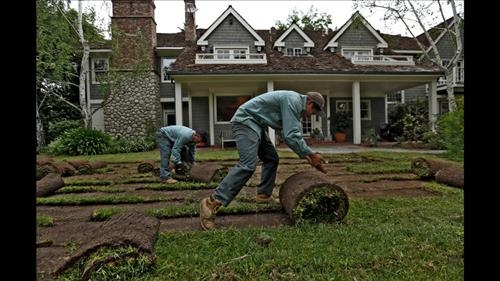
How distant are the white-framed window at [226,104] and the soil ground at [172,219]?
10940 mm

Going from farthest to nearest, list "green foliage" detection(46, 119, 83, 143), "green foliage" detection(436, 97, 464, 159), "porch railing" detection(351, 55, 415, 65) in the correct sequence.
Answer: "green foliage" detection(46, 119, 83, 143) < "porch railing" detection(351, 55, 415, 65) < "green foliage" detection(436, 97, 464, 159)

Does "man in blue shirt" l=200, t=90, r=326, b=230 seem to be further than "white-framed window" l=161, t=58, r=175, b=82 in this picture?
No

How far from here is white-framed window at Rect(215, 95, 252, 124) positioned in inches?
727

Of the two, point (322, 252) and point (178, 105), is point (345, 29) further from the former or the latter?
point (322, 252)

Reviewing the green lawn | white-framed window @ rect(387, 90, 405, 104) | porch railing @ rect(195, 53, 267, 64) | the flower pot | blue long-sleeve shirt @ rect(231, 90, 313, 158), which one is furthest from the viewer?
white-framed window @ rect(387, 90, 405, 104)

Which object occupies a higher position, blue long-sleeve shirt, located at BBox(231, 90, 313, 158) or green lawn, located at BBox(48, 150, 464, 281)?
blue long-sleeve shirt, located at BBox(231, 90, 313, 158)

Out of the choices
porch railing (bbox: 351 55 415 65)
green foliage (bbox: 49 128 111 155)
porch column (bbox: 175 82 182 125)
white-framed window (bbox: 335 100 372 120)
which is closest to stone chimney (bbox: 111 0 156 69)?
porch column (bbox: 175 82 182 125)

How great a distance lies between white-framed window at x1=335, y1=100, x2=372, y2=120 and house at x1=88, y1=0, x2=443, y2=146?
0.20ft

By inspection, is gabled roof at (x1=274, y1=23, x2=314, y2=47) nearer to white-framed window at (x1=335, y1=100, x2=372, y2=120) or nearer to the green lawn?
white-framed window at (x1=335, y1=100, x2=372, y2=120)

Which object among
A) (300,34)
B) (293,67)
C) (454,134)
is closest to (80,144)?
(293,67)

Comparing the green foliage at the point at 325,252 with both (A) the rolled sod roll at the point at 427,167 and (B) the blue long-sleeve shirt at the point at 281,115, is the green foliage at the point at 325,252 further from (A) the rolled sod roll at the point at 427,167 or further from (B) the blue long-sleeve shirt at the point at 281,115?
(A) the rolled sod roll at the point at 427,167

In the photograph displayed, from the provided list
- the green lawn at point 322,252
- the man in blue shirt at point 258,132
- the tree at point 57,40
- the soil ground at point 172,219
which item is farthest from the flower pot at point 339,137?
the man in blue shirt at point 258,132

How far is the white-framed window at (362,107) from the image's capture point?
802 inches
